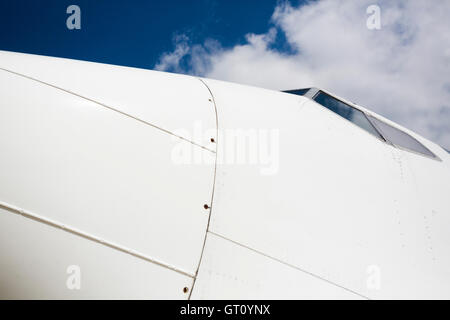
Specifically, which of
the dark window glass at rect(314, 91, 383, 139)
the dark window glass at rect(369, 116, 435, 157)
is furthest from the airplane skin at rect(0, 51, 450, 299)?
the dark window glass at rect(369, 116, 435, 157)

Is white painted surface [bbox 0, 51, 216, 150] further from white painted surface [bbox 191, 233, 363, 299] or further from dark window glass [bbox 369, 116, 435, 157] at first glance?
dark window glass [bbox 369, 116, 435, 157]

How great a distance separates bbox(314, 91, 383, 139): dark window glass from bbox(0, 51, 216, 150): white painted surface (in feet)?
8.47

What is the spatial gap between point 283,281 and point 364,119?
359cm

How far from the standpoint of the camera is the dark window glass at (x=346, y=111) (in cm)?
462

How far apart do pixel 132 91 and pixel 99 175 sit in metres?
0.91

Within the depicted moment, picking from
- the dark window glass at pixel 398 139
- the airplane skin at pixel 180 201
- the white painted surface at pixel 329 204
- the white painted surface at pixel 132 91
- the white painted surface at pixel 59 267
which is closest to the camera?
the white painted surface at pixel 59 267

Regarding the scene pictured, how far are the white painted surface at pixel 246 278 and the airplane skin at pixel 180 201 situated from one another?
0.03 feet

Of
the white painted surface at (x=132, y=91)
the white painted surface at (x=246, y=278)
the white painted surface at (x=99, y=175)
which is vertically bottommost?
the white painted surface at (x=246, y=278)

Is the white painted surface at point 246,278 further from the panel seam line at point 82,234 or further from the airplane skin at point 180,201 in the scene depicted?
the panel seam line at point 82,234

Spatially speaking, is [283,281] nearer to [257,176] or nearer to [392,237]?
[257,176]

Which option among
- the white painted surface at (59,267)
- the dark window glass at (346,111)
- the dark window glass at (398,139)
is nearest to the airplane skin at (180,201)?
the white painted surface at (59,267)

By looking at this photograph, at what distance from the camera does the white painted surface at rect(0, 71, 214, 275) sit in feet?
6.16

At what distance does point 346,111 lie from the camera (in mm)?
4816
